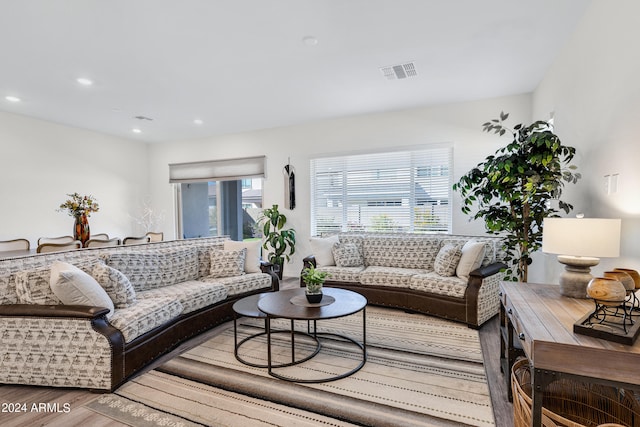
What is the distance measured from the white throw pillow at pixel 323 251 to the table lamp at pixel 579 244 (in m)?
3.07

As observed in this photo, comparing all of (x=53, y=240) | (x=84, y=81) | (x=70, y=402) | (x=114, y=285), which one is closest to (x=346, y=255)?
(x=114, y=285)

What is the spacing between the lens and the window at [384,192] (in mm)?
5059

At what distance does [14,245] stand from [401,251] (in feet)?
17.5

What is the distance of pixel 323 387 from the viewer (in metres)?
2.32

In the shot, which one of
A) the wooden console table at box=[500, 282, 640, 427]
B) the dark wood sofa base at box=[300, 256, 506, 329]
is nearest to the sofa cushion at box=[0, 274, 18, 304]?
the dark wood sofa base at box=[300, 256, 506, 329]

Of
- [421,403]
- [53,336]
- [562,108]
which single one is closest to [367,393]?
[421,403]

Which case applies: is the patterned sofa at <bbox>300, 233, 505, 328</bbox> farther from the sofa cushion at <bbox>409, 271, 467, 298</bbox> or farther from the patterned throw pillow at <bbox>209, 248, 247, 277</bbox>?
the patterned throw pillow at <bbox>209, 248, 247, 277</bbox>

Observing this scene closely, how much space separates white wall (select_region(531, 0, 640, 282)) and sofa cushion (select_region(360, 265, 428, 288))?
151cm

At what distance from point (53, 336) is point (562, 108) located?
4.71 meters

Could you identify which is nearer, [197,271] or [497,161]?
[497,161]

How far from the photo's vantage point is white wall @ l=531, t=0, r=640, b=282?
1894 millimetres

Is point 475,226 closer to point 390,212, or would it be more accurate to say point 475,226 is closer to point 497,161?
point 390,212

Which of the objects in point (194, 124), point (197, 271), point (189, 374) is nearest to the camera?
point (189, 374)

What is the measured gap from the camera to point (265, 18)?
8.82ft
